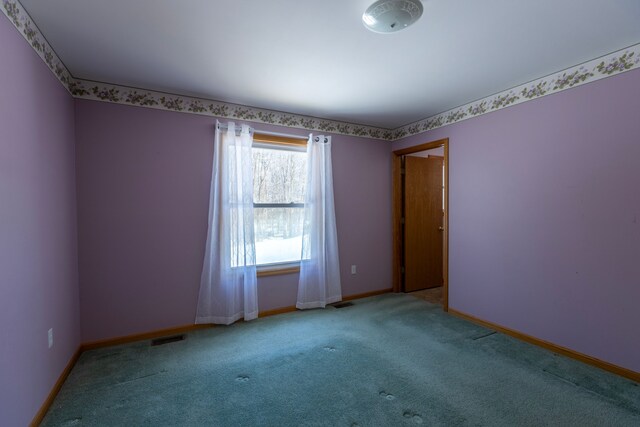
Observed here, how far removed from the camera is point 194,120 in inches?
115

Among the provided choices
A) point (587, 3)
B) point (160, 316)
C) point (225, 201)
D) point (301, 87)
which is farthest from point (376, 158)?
point (160, 316)

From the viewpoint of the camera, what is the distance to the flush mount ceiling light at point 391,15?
1515 millimetres

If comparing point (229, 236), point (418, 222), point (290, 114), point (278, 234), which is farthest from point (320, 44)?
point (418, 222)

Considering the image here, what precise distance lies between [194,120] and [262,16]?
5.16 ft

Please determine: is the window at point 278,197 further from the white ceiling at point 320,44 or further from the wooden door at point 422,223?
the wooden door at point 422,223

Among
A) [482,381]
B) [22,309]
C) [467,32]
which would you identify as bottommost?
[482,381]

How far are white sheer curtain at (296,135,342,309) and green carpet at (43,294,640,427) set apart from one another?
647 mm

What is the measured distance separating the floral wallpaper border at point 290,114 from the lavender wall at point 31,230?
122 mm

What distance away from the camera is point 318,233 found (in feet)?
11.5

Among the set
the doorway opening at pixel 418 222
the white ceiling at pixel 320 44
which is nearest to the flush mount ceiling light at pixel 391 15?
the white ceiling at pixel 320 44

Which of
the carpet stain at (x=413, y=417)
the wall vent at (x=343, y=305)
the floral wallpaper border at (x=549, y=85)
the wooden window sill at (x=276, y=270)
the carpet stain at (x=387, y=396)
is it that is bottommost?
the carpet stain at (x=413, y=417)

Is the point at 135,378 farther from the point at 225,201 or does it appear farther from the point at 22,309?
the point at 225,201

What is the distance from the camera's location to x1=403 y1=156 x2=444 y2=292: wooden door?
4234 millimetres

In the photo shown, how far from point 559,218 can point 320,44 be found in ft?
7.89
